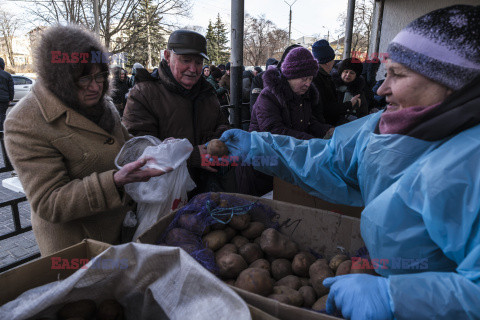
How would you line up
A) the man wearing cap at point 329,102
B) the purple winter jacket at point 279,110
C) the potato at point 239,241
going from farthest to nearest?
the man wearing cap at point 329,102, the purple winter jacket at point 279,110, the potato at point 239,241

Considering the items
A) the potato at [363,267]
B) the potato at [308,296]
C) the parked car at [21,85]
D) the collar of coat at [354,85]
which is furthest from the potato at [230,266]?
the parked car at [21,85]

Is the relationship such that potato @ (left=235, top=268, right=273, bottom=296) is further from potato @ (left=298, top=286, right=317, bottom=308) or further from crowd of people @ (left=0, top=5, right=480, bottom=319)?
crowd of people @ (left=0, top=5, right=480, bottom=319)

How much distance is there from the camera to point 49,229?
1727 millimetres

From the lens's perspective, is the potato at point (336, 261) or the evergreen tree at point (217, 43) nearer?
the potato at point (336, 261)

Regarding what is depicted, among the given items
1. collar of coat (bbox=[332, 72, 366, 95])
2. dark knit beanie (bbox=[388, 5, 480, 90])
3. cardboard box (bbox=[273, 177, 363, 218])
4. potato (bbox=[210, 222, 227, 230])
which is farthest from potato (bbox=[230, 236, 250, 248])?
collar of coat (bbox=[332, 72, 366, 95])

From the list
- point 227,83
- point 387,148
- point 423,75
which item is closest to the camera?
point 423,75

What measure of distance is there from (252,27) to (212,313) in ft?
159

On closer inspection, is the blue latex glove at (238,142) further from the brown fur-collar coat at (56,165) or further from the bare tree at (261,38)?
the bare tree at (261,38)

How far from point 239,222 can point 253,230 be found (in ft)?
0.35

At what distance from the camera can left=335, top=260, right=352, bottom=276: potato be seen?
Answer: 1589 mm

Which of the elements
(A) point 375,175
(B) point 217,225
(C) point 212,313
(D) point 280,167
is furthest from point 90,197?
(A) point 375,175

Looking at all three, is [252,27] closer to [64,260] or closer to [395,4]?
[395,4]

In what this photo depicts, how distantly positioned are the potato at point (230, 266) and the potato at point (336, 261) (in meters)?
0.46

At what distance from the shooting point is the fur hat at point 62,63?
1593 mm
